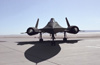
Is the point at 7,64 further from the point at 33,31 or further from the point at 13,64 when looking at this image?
the point at 33,31

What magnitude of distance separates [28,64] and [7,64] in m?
1.02

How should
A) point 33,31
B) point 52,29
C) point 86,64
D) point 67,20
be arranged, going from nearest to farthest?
point 86,64 → point 52,29 → point 33,31 → point 67,20

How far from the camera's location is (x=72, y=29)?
66.0 feet

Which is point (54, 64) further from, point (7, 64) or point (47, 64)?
point (7, 64)

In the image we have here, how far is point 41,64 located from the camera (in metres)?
6.60

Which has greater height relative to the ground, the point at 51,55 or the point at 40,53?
the point at 51,55

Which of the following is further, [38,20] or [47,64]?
[38,20]

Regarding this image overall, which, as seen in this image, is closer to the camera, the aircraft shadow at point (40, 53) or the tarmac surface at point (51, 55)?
the tarmac surface at point (51, 55)

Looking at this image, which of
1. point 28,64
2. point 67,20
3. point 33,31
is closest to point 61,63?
point 28,64

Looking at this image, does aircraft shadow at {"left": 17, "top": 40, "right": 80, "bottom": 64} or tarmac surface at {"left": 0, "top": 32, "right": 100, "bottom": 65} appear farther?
aircraft shadow at {"left": 17, "top": 40, "right": 80, "bottom": 64}

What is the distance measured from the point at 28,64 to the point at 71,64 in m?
1.96

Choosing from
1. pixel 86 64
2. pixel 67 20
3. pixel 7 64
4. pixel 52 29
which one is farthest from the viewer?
pixel 67 20

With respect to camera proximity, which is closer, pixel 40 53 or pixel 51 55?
pixel 51 55

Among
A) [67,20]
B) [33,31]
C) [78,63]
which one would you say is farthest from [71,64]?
[67,20]
